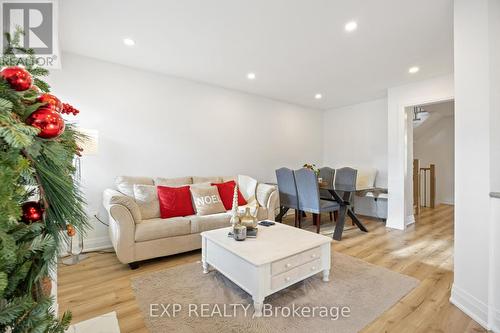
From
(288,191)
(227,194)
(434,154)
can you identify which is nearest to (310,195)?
(288,191)

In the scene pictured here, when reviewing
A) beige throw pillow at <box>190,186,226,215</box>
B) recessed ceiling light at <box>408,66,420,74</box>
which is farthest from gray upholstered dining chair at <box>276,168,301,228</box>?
recessed ceiling light at <box>408,66,420,74</box>

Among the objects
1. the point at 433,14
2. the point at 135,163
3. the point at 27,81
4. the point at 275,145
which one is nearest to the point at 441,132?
the point at 275,145

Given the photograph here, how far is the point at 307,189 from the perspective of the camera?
3.48m

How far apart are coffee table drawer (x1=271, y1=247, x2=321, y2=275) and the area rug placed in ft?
0.89

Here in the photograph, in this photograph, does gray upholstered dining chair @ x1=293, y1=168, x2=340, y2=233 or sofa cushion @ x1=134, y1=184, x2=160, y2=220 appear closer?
sofa cushion @ x1=134, y1=184, x2=160, y2=220

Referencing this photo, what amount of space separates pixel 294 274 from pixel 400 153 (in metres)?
3.21

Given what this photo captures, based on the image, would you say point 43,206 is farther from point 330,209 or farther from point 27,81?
point 330,209

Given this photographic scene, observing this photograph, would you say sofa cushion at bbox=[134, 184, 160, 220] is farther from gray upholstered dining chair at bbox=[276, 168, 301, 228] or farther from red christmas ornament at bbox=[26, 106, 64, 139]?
red christmas ornament at bbox=[26, 106, 64, 139]

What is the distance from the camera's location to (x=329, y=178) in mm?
4742

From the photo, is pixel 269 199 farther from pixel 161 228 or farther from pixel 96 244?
pixel 96 244

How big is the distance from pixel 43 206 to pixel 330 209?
11.3 ft

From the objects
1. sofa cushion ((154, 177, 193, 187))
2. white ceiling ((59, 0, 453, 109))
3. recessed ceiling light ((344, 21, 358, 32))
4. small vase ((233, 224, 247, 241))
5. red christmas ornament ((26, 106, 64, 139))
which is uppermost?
white ceiling ((59, 0, 453, 109))

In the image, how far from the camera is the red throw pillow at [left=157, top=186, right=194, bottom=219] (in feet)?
9.48

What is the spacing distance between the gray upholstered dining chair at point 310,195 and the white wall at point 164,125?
4.03 feet
